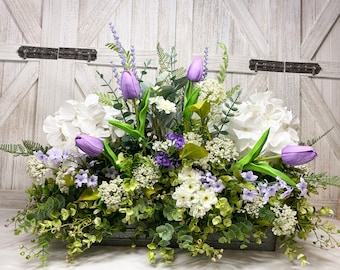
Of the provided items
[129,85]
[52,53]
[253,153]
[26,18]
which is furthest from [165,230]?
[26,18]

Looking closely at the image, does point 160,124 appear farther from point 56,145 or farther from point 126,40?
point 126,40

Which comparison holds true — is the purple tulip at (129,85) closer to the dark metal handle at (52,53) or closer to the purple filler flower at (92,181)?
the purple filler flower at (92,181)

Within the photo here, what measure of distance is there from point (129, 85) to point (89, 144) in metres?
0.22

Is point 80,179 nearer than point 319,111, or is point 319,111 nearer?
point 80,179

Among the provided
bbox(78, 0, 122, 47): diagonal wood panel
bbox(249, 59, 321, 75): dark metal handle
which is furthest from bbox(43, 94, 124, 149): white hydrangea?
bbox(249, 59, 321, 75): dark metal handle

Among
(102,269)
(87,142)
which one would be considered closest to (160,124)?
(87,142)

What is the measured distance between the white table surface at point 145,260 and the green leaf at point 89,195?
7.8 inches

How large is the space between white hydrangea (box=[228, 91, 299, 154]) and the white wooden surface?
814 mm

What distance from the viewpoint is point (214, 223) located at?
1159 millimetres

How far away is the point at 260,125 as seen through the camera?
52.5 inches

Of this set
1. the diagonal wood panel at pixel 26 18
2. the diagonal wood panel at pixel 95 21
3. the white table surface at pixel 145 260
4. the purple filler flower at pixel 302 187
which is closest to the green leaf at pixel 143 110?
the white table surface at pixel 145 260

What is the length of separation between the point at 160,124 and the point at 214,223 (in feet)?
1.31

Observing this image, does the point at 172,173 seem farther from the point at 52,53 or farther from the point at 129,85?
the point at 52,53

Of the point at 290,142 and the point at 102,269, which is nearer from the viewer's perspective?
the point at 102,269
